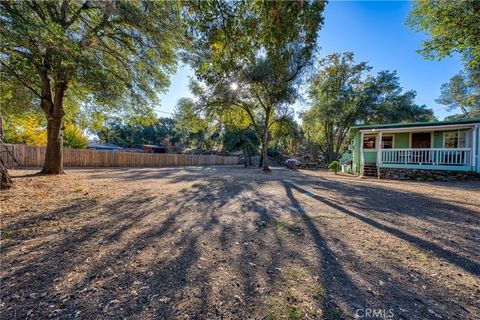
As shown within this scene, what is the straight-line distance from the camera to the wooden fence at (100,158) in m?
14.1

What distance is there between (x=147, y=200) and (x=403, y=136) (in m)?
16.3

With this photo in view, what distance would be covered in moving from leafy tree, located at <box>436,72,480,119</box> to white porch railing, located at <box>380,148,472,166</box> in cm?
2040

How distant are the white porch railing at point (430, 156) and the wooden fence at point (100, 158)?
20240mm

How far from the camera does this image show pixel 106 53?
8.72 meters

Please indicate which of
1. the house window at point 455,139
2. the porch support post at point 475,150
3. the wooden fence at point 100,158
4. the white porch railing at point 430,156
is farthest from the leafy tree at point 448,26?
the wooden fence at point 100,158

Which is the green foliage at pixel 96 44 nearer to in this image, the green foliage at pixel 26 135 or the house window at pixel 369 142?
the green foliage at pixel 26 135

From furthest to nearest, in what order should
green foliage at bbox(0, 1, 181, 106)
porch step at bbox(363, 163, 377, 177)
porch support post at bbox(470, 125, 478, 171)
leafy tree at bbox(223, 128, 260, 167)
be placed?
leafy tree at bbox(223, 128, 260, 167) < porch step at bbox(363, 163, 377, 177) < porch support post at bbox(470, 125, 478, 171) < green foliage at bbox(0, 1, 181, 106)

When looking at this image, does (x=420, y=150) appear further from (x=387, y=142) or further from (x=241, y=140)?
(x=241, y=140)

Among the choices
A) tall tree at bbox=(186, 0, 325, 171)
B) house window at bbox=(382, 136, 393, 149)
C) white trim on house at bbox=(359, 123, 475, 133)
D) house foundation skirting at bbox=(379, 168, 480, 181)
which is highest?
tall tree at bbox=(186, 0, 325, 171)

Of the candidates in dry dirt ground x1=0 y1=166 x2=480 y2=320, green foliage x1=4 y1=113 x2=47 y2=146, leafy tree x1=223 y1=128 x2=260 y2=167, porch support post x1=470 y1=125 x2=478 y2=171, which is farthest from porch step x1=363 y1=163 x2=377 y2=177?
green foliage x1=4 y1=113 x2=47 y2=146

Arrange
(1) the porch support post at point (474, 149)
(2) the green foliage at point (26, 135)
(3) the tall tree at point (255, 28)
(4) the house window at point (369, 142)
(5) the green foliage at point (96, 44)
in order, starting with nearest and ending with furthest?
(3) the tall tree at point (255, 28), (5) the green foliage at point (96, 44), (1) the porch support post at point (474, 149), (4) the house window at point (369, 142), (2) the green foliage at point (26, 135)

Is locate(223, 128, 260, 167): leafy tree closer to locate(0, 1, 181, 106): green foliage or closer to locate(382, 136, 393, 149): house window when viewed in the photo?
locate(382, 136, 393, 149): house window

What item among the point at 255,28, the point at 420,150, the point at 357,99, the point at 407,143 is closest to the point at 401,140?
the point at 407,143

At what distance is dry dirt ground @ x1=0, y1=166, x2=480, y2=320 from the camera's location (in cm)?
171
